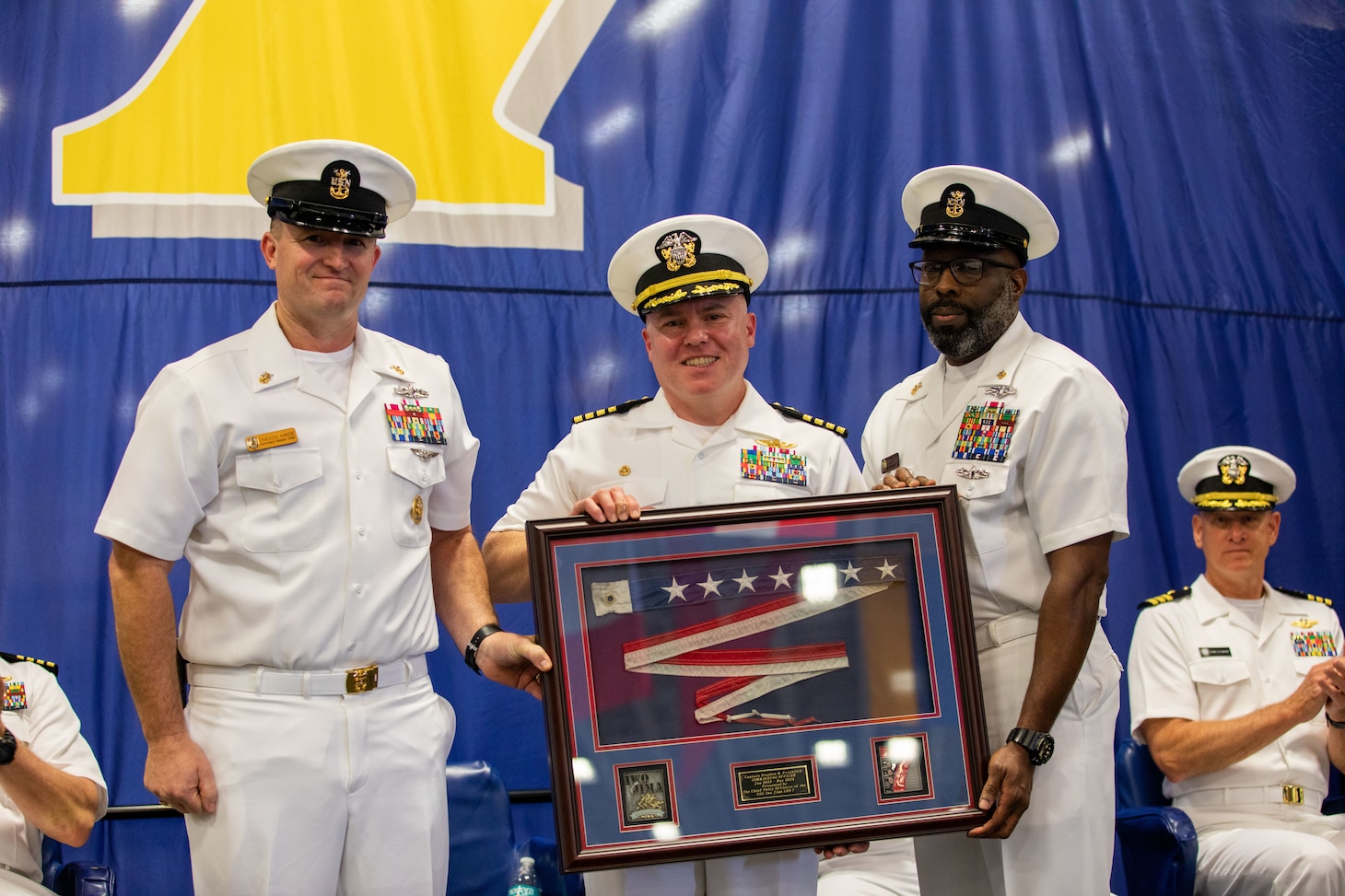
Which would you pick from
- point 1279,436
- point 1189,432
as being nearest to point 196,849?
point 1189,432

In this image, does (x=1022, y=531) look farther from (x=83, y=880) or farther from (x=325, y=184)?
(x=83, y=880)

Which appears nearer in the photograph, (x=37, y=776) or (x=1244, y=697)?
(x=37, y=776)

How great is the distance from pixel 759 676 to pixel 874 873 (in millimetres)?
1246

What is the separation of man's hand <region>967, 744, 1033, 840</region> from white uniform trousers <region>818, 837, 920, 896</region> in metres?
0.87

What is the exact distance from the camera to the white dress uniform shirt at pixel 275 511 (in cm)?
221

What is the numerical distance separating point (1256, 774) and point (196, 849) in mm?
3022

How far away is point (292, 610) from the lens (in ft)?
7.30

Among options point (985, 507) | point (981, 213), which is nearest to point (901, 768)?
point (985, 507)

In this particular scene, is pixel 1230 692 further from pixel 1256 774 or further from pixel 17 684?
pixel 17 684

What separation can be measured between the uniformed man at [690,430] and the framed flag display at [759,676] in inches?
10.7

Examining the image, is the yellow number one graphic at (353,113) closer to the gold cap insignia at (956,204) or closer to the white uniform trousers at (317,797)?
the gold cap insignia at (956,204)

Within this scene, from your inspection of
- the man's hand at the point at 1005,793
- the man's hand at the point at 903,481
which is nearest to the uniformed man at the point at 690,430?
the man's hand at the point at 903,481

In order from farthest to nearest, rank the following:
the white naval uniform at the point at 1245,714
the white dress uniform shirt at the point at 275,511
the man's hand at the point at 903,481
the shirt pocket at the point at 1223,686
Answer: the shirt pocket at the point at 1223,686 → the white naval uniform at the point at 1245,714 → the man's hand at the point at 903,481 → the white dress uniform shirt at the point at 275,511

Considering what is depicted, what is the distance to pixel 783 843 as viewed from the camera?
2117 millimetres
